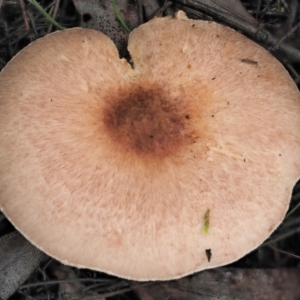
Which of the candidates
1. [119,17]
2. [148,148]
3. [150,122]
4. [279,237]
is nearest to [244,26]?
[119,17]

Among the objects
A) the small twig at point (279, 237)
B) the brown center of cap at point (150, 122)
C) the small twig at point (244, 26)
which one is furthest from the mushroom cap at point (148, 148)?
the small twig at point (279, 237)

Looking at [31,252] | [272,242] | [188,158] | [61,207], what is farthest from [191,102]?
[31,252]

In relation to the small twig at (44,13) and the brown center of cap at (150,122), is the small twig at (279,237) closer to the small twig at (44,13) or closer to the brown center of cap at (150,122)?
the brown center of cap at (150,122)

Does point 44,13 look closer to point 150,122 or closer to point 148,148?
point 150,122

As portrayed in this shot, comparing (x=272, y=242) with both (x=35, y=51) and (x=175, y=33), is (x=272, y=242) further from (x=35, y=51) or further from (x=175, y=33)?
(x=35, y=51)

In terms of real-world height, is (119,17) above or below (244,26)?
above

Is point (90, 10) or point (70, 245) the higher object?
point (90, 10)

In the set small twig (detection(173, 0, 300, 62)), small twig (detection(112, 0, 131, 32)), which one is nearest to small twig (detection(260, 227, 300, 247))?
small twig (detection(173, 0, 300, 62))
